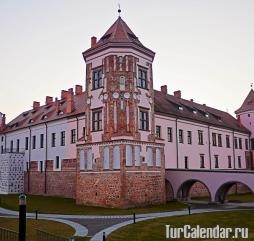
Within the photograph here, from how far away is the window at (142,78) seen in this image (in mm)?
29275

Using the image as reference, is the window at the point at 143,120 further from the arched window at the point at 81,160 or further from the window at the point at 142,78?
the arched window at the point at 81,160

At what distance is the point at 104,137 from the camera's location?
28.0 m

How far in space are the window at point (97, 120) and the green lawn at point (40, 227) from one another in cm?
1058

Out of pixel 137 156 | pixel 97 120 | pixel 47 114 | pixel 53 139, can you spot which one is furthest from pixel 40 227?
pixel 47 114

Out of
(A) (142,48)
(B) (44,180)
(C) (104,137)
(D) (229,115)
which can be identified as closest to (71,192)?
(B) (44,180)

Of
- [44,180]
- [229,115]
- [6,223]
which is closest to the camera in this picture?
[6,223]

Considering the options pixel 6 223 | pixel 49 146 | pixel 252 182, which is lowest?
pixel 6 223

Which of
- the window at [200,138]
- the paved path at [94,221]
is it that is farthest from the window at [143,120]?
the window at [200,138]

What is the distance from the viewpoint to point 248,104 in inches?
2088

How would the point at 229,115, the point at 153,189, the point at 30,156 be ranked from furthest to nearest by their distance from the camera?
the point at 229,115, the point at 30,156, the point at 153,189

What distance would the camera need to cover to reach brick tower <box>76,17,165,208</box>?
88.7ft

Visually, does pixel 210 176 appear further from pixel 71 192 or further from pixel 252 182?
pixel 71 192

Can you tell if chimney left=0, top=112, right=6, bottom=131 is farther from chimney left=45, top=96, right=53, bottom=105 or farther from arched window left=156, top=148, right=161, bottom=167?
arched window left=156, top=148, right=161, bottom=167

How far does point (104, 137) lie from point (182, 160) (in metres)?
13.2
